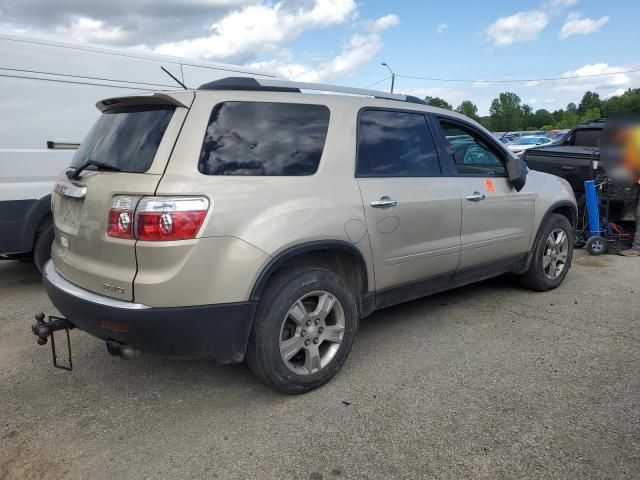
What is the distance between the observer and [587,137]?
29.4 feet

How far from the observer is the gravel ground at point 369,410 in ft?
8.04

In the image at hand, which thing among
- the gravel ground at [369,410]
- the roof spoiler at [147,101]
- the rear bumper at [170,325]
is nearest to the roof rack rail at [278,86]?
the roof spoiler at [147,101]

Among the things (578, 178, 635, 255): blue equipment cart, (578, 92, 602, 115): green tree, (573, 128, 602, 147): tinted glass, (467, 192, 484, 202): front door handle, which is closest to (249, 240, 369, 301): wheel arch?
(467, 192, 484, 202): front door handle

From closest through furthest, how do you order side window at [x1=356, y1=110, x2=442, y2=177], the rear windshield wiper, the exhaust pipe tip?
the exhaust pipe tip → the rear windshield wiper → side window at [x1=356, y1=110, x2=442, y2=177]

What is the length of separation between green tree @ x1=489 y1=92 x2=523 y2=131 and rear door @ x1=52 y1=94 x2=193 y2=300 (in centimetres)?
9493

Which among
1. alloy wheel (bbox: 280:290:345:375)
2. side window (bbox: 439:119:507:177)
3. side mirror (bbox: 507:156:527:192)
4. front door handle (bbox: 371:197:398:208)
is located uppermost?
side window (bbox: 439:119:507:177)

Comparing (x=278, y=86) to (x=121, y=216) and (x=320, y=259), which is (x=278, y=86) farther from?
(x=121, y=216)

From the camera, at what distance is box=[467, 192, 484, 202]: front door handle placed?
13.1 ft

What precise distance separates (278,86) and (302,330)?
1.48 meters

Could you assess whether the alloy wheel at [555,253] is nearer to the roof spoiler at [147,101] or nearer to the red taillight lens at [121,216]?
the roof spoiler at [147,101]

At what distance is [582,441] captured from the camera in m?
2.59

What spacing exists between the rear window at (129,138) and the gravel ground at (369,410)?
1.41m

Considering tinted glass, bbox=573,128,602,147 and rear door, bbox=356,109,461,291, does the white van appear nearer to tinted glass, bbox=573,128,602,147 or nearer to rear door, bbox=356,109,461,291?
rear door, bbox=356,109,461,291

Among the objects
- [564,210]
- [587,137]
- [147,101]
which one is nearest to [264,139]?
[147,101]
